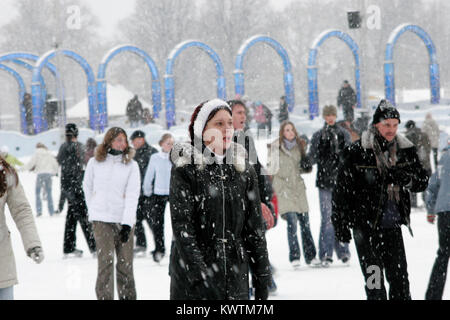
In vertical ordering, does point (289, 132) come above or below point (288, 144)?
above

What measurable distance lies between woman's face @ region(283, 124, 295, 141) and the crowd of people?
0.05ft

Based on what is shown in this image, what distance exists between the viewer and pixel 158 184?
32.6 ft

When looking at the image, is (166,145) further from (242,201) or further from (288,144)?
(242,201)

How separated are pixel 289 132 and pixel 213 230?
5.48m

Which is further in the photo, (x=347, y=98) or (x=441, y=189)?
(x=347, y=98)

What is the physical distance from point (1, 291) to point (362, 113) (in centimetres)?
1297

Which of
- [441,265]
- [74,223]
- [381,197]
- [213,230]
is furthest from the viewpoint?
[74,223]

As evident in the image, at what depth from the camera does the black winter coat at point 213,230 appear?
367cm

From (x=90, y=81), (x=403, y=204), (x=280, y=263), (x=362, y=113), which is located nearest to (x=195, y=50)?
(x=90, y=81)

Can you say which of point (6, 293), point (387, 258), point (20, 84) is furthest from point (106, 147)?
point (20, 84)

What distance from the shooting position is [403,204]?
17.6 feet

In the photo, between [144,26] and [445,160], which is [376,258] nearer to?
[445,160]

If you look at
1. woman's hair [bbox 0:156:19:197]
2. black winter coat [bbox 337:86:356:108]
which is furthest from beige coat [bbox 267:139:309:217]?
black winter coat [bbox 337:86:356:108]

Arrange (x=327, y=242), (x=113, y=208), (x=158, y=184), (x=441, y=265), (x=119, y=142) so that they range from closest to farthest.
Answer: (x=441, y=265) < (x=113, y=208) < (x=119, y=142) < (x=327, y=242) < (x=158, y=184)
